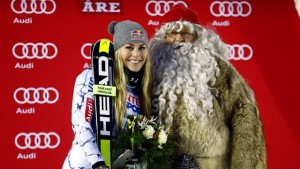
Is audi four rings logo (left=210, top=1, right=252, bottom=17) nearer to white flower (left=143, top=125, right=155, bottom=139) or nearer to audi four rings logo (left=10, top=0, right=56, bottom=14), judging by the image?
audi four rings logo (left=10, top=0, right=56, bottom=14)

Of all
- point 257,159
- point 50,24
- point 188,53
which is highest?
point 50,24

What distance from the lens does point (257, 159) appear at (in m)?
4.50

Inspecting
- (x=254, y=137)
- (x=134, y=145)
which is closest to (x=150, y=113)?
(x=134, y=145)

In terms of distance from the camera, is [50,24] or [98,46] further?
[50,24]

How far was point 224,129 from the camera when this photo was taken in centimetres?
454

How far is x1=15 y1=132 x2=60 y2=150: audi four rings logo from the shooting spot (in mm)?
6562

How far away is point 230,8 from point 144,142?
2760mm

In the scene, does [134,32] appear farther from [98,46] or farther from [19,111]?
[19,111]

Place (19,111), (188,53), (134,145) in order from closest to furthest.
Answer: (134,145), (188,53), (19,111)

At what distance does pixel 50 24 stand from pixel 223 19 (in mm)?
1478

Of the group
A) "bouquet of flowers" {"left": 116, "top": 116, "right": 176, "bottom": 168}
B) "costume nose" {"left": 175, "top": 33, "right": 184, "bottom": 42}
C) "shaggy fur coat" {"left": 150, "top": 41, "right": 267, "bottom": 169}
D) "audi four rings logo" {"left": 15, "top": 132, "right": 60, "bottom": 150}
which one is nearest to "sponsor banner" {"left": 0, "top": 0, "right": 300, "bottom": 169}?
"audi four rings logo" {"left": 15, "top": 132, "right": 60, "bottom": 150}

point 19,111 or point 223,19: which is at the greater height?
point 223,19

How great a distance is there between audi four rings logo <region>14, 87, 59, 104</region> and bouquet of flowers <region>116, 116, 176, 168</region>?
→ 2.39 meters

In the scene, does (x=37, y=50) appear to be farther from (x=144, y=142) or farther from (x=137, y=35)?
(x=144, y=142)
